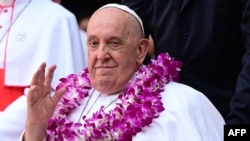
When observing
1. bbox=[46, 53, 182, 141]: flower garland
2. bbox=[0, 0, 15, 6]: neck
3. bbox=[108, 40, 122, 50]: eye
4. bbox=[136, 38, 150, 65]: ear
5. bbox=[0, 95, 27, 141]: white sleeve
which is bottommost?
bbox=[0, 95, 27, 141]: white sleeve

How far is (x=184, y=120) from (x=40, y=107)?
775 millimetres

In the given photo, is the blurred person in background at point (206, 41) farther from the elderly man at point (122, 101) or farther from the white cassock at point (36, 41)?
the white cassock at point (36, 41)

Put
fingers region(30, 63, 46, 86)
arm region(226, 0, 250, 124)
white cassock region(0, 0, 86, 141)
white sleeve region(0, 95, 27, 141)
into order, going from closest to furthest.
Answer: arm region(226, 0, 250, 124) < fingers region(30, 63, 46, 86) < white sleeve region(0, 95, 27, 141) < white cassock region(0, 0, 86, 141)

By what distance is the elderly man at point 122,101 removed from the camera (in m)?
3.62

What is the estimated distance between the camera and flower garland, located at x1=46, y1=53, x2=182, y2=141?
3609mm

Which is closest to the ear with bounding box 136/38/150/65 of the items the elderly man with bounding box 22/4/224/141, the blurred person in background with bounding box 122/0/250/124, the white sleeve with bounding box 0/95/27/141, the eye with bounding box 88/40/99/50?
the elderly man with bounding box 22/4/224/141

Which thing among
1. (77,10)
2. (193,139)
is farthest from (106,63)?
(77,10)

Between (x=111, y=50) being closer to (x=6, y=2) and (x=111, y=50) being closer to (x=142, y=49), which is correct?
(x=142, y=49)

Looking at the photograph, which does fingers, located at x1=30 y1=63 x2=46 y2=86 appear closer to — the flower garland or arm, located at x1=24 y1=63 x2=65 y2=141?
arm, located at x1=24 y1=63 x2=65 y2=141

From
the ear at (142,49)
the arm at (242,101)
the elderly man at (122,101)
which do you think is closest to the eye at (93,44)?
the elderly man at (122,101)

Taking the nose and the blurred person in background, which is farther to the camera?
the blurred person in background

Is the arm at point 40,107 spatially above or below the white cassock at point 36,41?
below

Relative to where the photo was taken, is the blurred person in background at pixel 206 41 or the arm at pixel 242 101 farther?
the blurred person in background at pixel 206 41

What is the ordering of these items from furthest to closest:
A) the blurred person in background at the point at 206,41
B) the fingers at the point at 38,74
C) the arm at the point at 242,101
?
1. the blurred person in background at the point at 206,41
2. the fingers at the point at 38,74
3. the arm at the point at 242,101
